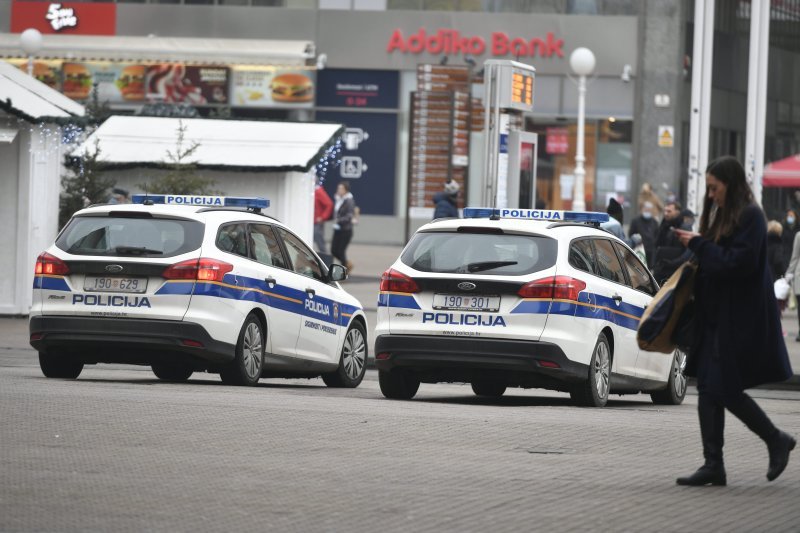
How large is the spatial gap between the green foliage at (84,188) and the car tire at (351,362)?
862 cm

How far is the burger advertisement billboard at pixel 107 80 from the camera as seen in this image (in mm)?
47375

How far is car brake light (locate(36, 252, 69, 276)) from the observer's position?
1467cm

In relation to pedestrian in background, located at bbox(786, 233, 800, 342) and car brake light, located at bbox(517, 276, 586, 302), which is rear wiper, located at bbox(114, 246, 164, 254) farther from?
pedestrian in background, located at bbox(786, 233, 800, 342)

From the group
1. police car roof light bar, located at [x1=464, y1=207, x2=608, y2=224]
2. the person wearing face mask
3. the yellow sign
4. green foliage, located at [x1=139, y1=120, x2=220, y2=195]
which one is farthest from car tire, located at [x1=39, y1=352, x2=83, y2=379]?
the yellow sign

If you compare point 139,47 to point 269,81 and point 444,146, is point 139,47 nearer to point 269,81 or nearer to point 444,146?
point 269,81

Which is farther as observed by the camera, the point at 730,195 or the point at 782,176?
the point at 782,176

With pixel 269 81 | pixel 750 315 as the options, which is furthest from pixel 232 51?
pixel 750 315

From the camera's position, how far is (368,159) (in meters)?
47.2

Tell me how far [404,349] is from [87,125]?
1176 cm

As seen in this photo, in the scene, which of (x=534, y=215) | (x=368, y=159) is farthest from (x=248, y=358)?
(x=368, y=159)

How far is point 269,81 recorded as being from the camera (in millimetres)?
46750

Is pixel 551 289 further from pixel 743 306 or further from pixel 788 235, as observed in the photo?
pixel 788 235

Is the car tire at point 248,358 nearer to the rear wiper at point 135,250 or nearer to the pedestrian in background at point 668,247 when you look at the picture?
the rear wiper at point 135,250

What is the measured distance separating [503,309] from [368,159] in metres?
33.8
